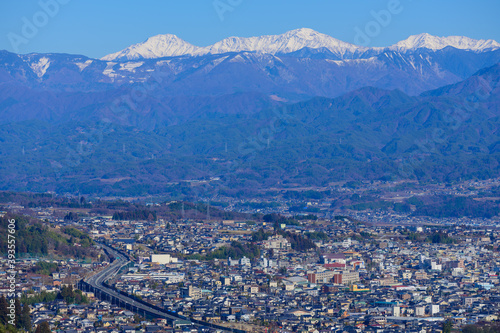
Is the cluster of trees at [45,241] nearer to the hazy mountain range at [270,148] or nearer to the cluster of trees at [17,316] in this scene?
the cluster of trees at [17,316]

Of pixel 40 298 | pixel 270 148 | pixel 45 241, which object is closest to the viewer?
pixel 40 298

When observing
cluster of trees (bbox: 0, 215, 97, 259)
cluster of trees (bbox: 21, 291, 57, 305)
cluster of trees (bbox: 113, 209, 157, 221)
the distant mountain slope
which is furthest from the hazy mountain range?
cluster of trees (bbox: 21, 291, 57, 305)

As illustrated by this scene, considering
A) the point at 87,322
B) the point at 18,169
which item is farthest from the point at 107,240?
the point at 18,169

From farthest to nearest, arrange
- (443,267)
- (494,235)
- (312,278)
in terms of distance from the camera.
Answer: (494,235) → (443,267) → (312,278)

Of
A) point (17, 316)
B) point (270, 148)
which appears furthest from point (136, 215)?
point (270, 148)

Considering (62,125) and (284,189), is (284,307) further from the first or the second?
(62,125)

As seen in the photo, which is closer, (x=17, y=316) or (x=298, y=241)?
Result: (x=17, y=316)

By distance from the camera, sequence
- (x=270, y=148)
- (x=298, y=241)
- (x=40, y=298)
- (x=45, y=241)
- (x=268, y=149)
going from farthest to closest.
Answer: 1. (x=270, y=148)
2. (x=268, y=149)
3. (x=298, y=241)
4. (x=45, y=241)
5. (x=40, y=298)

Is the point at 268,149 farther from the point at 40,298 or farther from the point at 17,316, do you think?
the point at 17,316

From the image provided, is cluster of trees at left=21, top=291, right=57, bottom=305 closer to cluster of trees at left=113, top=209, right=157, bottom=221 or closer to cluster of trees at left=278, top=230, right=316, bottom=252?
cluster of trees at left=278, top=230, right=316, bottom=252
